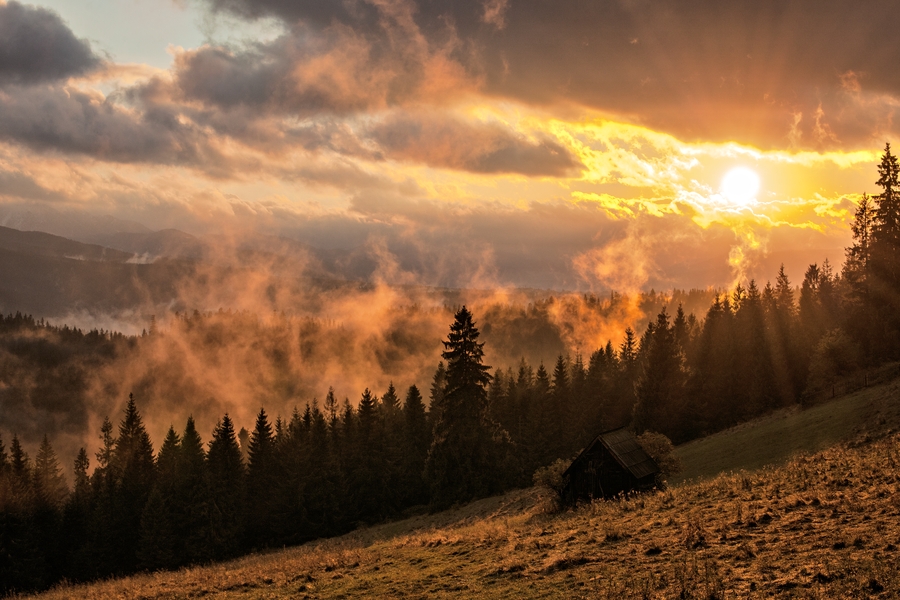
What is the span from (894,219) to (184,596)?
7014 cm

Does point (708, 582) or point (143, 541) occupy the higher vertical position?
point (708, 582)

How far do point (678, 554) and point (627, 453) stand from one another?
23.7 metres

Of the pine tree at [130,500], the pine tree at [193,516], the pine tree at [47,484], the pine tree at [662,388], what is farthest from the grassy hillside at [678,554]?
the pine tree at [47,484]

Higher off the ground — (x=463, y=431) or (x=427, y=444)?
(x=463, y=431)

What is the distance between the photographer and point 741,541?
688 inches

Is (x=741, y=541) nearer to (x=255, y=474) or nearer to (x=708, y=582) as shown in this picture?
(x=708, y=582)

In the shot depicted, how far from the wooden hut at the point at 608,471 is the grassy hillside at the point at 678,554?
9.58 metres

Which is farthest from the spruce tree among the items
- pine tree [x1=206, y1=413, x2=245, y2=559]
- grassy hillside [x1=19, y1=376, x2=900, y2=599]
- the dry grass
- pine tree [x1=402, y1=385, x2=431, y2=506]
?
the dry grass

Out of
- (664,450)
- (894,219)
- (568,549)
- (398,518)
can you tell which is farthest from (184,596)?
(894,219)

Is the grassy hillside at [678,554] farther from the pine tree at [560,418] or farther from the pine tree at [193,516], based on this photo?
the pine tree at [560,418]

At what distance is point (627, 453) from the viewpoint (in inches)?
1585

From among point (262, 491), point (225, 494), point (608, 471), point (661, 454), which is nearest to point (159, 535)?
point (225, 494)

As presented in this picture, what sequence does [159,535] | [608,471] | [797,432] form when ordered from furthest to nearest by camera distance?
1. [159,535]
2. [797,432]
3. [608,471]

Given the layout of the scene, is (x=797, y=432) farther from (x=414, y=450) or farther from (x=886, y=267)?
(x=414, y=450)
